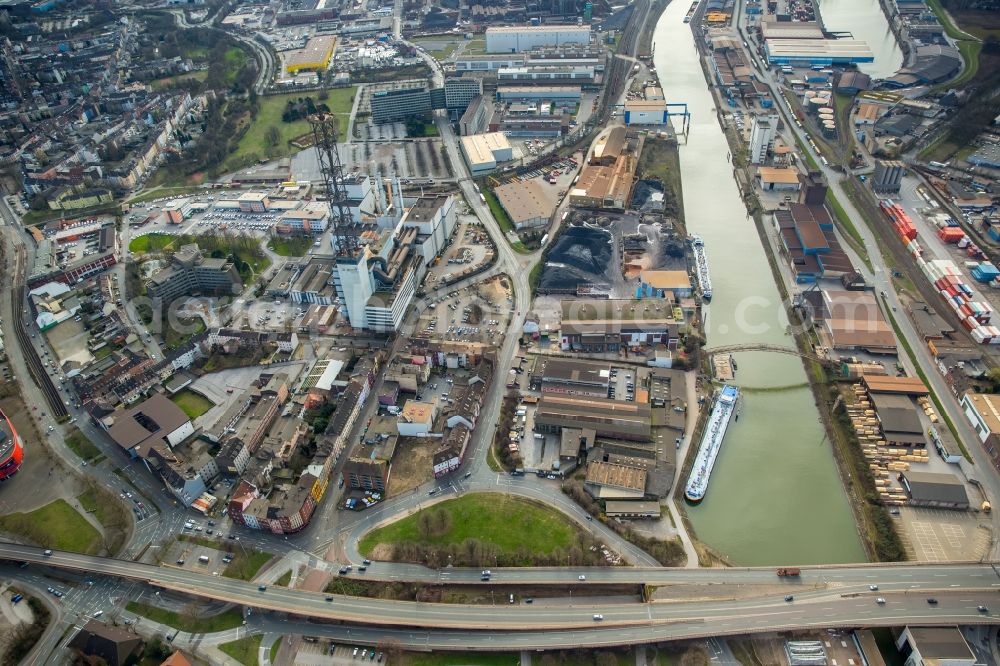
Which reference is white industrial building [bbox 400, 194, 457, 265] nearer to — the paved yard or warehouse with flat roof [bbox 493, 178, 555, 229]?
warehouse with flat roof [bbox 493, 178, 555, 229]

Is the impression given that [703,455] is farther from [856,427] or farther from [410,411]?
[410,411]

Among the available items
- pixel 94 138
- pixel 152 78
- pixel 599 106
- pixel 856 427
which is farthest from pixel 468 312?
pixel 152 78

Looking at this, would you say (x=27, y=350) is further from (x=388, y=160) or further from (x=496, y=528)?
(x=496, y=528)

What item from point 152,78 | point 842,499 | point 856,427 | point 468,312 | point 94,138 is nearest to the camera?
point 842,499

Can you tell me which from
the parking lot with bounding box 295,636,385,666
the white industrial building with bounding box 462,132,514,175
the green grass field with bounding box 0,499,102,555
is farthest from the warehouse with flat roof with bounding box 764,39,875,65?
the green grass field with bounding box 0,499,102,555

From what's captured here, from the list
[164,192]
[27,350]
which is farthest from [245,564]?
[164,192]
